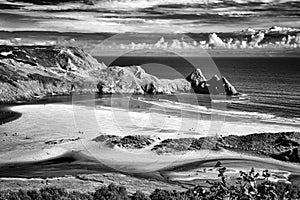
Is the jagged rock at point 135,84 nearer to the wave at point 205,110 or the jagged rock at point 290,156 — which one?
the wave at point 205,110

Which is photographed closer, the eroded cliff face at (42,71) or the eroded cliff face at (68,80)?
the eroded cliff face at (42,71)

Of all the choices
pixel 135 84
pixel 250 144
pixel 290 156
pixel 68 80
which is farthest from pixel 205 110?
pixel 68 80

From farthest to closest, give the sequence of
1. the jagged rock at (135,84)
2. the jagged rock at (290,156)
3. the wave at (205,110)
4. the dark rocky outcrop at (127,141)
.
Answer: the jagged rock at (135,84)
the wave at (205,110)
the dark rocky outcrop at (127,141)
the jagged rock at (290,156)

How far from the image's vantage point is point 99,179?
2812 centimetres

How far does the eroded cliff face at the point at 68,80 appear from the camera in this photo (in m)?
67.8

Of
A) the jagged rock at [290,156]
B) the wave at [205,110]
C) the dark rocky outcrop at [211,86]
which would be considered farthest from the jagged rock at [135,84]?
the jagged rock at [290,156]

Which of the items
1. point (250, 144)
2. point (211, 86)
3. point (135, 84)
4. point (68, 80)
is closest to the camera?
point (250, 144)

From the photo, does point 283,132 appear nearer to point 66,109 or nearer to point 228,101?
point 228,101

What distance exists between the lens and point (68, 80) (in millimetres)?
74375

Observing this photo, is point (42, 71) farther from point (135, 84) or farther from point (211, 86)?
point (211, 86)

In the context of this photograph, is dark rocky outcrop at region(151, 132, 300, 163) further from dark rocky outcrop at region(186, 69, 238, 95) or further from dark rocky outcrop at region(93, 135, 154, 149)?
dark rocky outcrop at region(186, 69, 238, 95)

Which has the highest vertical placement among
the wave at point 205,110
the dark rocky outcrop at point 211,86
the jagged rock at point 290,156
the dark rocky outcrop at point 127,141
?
the dark rocky outcrop at point 211,86

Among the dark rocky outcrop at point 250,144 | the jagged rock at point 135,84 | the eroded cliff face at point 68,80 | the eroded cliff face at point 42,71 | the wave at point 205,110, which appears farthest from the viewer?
the jagged rock at point 135,84

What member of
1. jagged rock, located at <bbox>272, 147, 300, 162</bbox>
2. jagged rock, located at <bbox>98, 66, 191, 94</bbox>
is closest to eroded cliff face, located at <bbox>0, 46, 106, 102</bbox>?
jagged rock, located at <bbox>98, 66, 191, 94</bbox>
